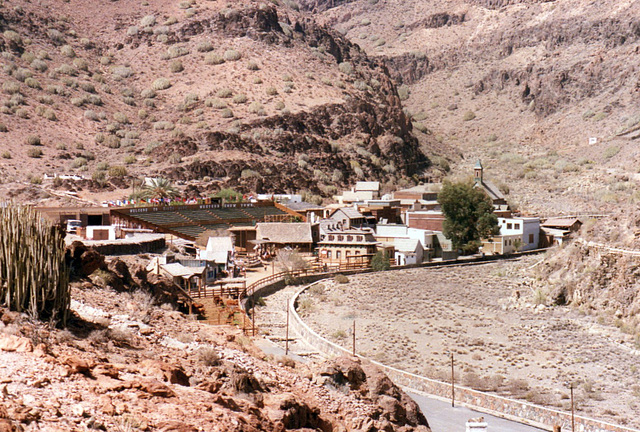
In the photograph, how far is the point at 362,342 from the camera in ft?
114

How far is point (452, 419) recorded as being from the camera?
2419 centimetres

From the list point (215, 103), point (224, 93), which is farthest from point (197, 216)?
point (224, 93)

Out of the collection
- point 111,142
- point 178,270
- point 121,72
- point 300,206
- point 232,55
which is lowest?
point 178,270

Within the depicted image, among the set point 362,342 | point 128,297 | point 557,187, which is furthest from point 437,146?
point 128,297

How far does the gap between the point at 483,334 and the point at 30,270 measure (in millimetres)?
25945

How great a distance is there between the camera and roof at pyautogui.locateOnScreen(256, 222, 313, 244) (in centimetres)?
5762

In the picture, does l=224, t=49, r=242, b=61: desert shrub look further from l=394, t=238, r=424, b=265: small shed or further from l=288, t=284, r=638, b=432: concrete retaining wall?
l=288, t=284, r=638, b=432: concrete retaining wall

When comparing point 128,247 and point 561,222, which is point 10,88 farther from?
point 561,222

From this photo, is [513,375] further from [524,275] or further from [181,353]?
[524,275]

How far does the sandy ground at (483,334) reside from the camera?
28.0m

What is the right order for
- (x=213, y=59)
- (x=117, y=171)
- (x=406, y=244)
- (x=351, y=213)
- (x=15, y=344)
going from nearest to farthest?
(x=15, y=344), (x=406, y=244), (x=351, y=213), (x=117, y=171), (x=213, y=59)

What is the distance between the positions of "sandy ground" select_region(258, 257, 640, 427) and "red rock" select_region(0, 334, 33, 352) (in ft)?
59.9

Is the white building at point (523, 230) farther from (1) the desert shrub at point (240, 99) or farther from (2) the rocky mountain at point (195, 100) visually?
(1) the desert shrub at point (240, 99)

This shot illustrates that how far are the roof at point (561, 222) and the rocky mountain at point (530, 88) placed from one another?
8241 millimetres
